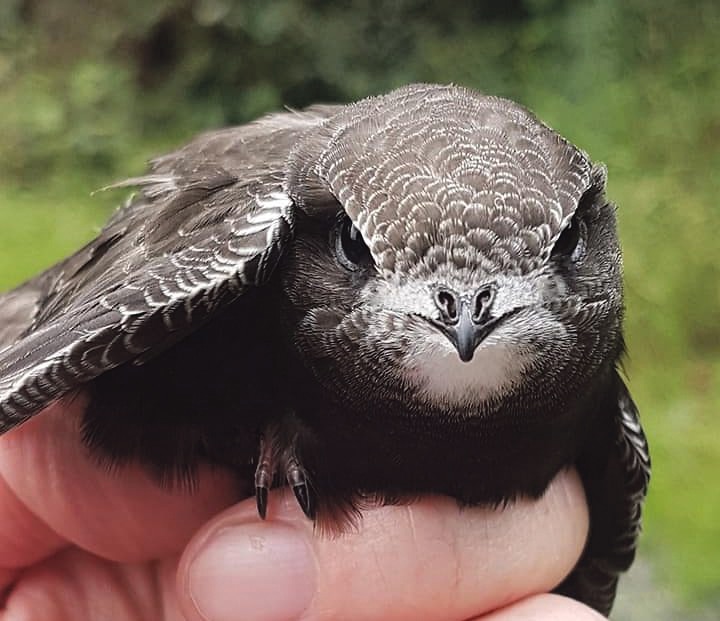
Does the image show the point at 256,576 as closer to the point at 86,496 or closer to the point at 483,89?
the point at 86,496

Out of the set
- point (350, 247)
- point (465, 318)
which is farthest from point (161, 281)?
point (465, 318)

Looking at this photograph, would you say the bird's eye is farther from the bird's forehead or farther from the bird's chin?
the bird's chin

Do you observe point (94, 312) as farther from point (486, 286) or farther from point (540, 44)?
point (540, 44)

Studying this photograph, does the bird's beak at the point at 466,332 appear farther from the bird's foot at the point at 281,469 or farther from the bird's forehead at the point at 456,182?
the bird's foot at the point at 281,469

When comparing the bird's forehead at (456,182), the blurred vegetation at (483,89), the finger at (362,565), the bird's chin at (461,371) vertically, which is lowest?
the blurred vegetation at (483,89)

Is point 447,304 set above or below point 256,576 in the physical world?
above

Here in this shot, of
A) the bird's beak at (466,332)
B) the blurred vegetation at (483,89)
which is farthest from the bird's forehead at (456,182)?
the blurred vegetation at (483,89)
